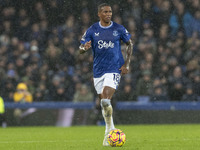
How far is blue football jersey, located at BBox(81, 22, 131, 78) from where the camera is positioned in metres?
7.45

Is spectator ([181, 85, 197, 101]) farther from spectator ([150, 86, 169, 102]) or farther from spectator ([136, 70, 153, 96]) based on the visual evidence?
spectator ([136, 70, 153, 96])

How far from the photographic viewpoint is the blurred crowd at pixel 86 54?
14281 mm

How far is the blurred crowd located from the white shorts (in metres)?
6.37

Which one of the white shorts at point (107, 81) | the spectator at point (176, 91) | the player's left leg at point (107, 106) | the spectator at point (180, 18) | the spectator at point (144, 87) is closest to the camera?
the player's left leg at point (107, 106)

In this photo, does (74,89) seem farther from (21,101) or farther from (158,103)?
(158,103)

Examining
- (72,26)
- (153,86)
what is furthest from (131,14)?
(153,86)

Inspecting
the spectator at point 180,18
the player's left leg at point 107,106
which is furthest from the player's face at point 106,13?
the spectator at point 180,18

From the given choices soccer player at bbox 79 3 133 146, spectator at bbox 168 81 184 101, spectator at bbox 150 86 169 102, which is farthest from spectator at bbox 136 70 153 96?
soccer player at bbox 79 3 133 146

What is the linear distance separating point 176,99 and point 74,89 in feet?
9.13

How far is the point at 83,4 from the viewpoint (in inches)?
667

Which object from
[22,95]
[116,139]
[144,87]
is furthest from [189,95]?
[116,139]

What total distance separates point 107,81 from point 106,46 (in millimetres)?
505

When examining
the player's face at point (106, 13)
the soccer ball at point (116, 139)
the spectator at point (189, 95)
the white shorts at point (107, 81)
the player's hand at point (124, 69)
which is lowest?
the spectator at point (189, 95)

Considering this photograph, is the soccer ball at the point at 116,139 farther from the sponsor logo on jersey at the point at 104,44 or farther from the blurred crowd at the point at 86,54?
the blurred crowd at the point at 86,54
